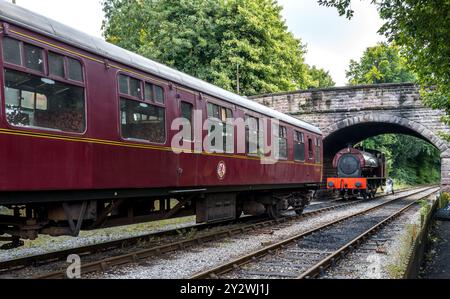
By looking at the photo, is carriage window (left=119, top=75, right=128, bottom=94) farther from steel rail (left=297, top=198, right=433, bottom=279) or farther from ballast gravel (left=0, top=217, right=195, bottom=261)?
steel rail (left=297, top=198, right=433, bottom=279)

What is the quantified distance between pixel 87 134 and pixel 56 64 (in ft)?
3.26

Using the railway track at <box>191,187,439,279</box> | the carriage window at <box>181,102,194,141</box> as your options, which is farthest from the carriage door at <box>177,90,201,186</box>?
the railway track at <box>191,187,439,279</box>

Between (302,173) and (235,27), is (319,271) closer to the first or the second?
(302,173)

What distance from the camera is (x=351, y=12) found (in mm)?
10555

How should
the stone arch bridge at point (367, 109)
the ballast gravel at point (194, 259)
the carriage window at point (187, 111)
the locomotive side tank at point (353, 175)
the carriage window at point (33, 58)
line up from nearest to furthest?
the carriage window at point (33, 58) → the ballast gravel at point (194, 259) → the carriage window at point (187, 111) → the stone arch bridge at point (367, 109) → the locomotive side tank at point (353, 175)

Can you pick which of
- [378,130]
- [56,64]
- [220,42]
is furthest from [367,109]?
[56,64]

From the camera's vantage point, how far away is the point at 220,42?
31750 mm

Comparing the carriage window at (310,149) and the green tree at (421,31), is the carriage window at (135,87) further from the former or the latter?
the carriage window at (310,149)

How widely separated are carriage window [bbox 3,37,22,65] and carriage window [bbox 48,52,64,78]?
457 millimetres

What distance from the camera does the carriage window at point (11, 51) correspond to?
541cm

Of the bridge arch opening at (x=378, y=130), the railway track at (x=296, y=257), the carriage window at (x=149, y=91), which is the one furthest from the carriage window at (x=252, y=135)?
the bridge arch opening at (x=378, y=130)

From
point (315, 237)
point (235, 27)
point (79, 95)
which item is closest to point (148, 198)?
point (79, 95)

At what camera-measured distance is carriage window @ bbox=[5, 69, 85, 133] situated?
545 centimetres

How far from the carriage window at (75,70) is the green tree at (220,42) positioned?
76.8ft
